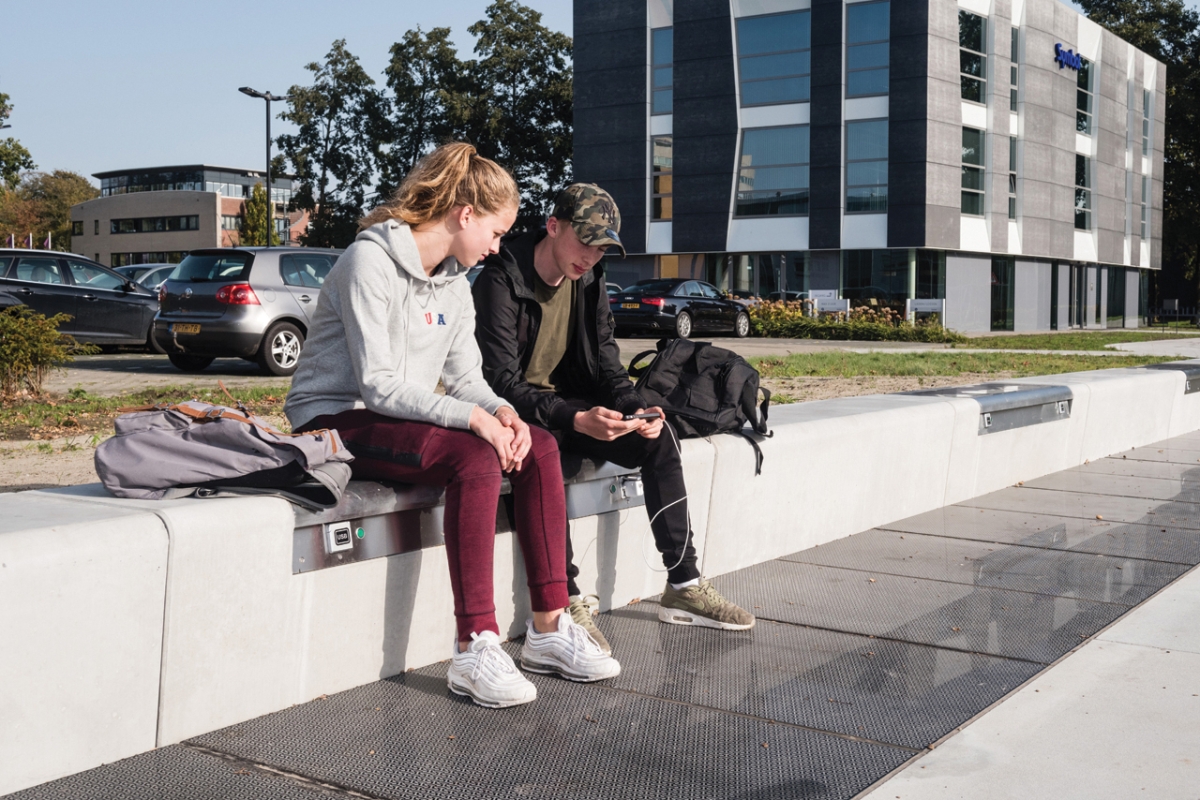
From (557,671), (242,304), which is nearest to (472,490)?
(557,671)

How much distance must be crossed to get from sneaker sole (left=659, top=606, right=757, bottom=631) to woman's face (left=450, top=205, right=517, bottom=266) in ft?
4.82

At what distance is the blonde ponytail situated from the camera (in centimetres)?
373

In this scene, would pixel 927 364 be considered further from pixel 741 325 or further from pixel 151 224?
pixel 151 224

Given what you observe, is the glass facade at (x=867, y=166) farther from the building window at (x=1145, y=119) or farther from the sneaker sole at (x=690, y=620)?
the sneaker sole at (x=690, y=620)

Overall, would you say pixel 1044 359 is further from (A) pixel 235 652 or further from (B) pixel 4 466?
(A) pixel 235 652

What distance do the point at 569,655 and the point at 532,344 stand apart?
1.27 meters

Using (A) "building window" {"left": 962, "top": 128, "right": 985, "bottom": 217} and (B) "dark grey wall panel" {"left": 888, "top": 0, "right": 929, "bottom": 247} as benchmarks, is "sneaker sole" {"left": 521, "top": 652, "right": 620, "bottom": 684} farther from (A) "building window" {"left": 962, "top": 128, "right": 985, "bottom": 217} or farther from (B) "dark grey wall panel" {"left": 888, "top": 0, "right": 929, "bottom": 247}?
(A) "building window" {"left": 962, "top": 128, "right": 985, "bottom": 217}

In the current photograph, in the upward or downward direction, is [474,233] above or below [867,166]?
below

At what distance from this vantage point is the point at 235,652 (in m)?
3.10

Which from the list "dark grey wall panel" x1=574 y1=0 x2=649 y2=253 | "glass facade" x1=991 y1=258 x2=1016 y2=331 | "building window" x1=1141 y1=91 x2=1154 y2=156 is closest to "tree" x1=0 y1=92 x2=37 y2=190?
"dark grey wall panel" x1=574 y1=0 x2=649 y2=253

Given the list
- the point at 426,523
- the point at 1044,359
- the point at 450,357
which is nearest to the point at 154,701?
the point at 426,523

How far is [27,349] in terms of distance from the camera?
948cm

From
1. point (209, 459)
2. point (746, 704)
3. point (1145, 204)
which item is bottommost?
point (746, 704)

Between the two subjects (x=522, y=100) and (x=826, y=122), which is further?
(x=522, y=100)
